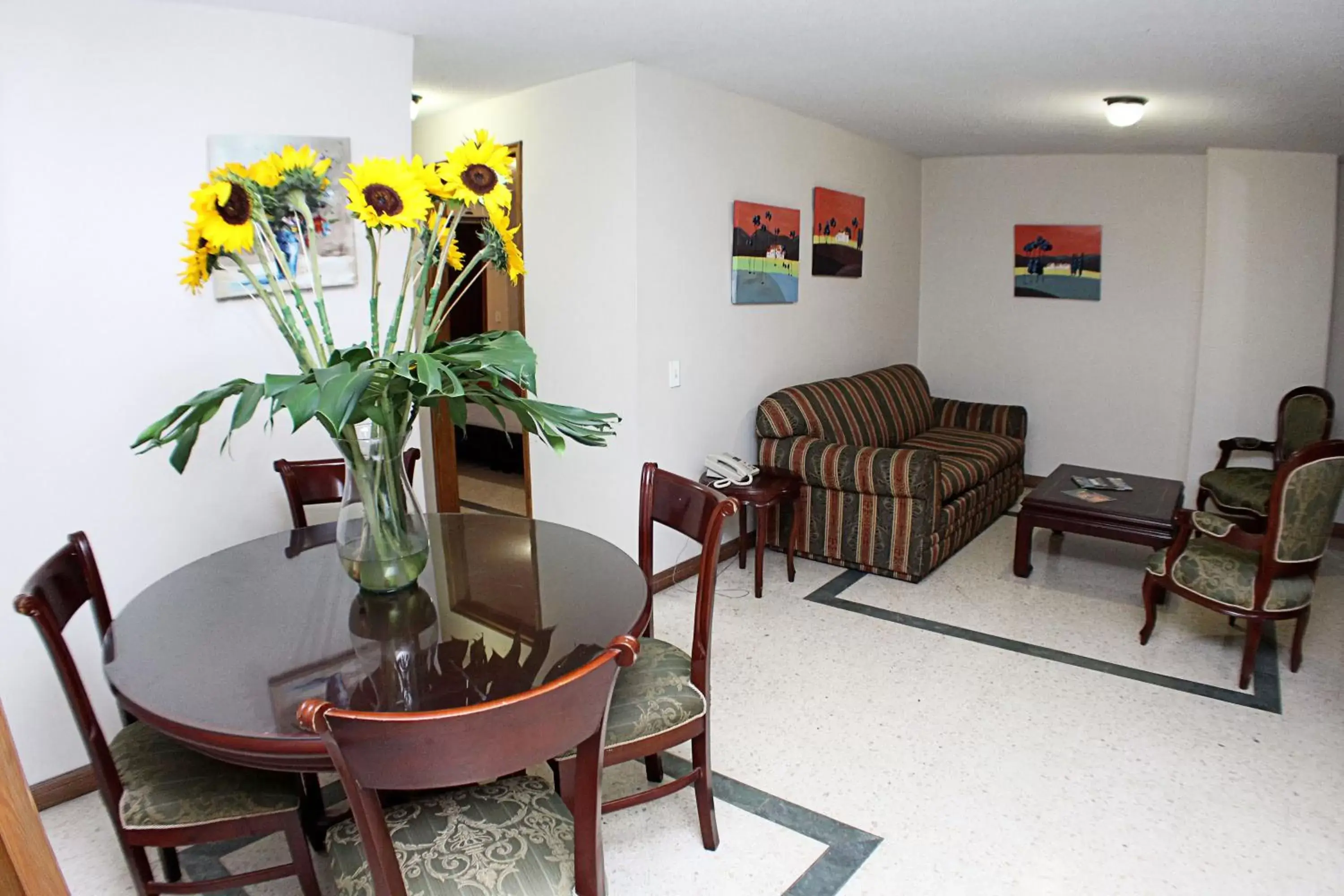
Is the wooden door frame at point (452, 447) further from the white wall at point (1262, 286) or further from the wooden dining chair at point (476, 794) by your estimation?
the white wall at point (1262, 286)

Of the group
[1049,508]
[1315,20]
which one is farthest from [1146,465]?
[1315,20]

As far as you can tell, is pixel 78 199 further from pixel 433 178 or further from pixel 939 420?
pixel 939 420

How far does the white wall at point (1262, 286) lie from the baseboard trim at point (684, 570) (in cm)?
298

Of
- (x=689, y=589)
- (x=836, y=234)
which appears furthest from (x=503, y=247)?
(x=836, y=234)

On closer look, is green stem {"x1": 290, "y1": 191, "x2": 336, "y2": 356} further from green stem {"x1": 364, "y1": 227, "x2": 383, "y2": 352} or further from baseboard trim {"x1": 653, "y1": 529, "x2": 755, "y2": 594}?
baseboard trim {"x1": 653, "y1": 529, "x2": 755, "y2": 594}

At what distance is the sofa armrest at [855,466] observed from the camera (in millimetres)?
4070

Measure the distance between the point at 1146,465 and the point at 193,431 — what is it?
5737mm

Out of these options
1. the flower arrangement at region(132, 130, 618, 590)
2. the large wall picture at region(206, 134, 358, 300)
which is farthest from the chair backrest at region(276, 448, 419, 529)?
the flower arrangement at region(132, 130, 618, 590)

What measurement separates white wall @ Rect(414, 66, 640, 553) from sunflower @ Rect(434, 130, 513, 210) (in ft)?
6.61

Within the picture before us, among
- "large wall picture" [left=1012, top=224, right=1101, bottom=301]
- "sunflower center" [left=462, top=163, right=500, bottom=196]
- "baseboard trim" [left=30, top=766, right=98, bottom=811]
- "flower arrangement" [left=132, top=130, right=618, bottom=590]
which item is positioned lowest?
"baseboard trim" [left=30, top=766, right=98, bottom=811]

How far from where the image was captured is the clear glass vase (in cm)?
180

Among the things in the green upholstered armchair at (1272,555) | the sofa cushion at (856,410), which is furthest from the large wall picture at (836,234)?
the green upholstered armchair at (1272,555)

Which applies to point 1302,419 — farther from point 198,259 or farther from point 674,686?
point 198,259

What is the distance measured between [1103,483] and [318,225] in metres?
3.90
